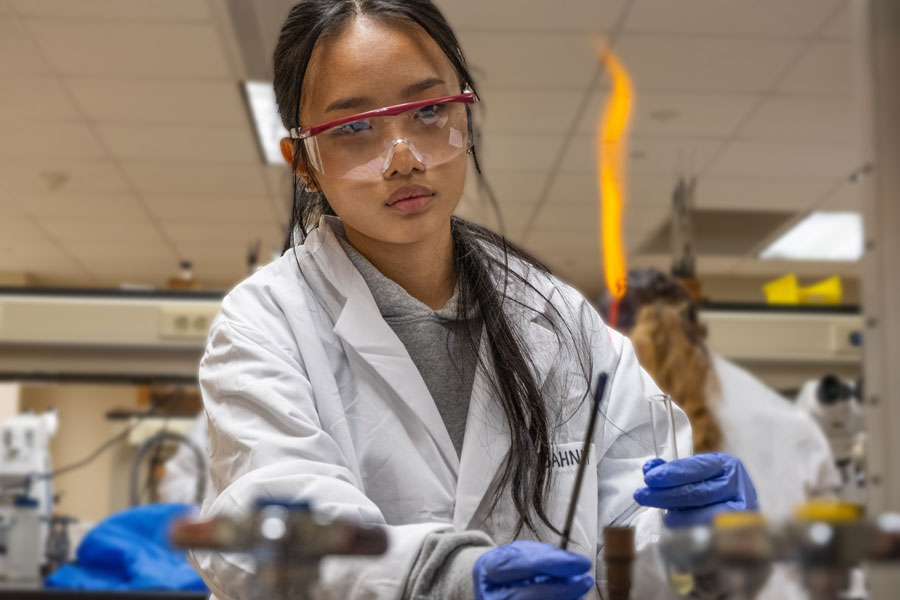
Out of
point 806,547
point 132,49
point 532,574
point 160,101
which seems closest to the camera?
point 806,547

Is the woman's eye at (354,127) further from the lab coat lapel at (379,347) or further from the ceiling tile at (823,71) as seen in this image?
the ceiling tile at (823,71)

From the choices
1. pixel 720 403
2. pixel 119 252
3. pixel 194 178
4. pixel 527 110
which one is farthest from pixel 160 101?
pixel 119 252

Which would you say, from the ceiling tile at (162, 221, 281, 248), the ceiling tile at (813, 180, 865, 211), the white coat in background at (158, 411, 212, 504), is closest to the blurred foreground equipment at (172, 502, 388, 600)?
the white coat in background at (158, 411, 212, 504)

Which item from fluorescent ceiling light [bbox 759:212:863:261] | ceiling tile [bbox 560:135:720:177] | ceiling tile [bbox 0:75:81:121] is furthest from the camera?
fluorescent ceiling light [bbox 759:212:863:261]

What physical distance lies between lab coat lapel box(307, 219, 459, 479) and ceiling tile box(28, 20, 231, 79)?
3278mm

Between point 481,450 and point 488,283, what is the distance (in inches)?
9.9

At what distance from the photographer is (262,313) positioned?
124 cm

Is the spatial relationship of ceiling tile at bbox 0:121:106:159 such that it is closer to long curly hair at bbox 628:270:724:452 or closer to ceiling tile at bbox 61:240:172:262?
ceiling tile at bbox 61:240:172:262

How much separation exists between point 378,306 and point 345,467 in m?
0.27

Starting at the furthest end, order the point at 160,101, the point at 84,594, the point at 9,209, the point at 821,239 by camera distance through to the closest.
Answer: the point at 821,239 → the point at 9,209 → the point at 160,101 → the point at 84,594

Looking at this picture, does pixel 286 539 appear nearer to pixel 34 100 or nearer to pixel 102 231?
pixel 34 100

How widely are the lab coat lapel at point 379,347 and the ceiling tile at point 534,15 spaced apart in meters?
2.94

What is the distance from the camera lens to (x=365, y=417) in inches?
48.7

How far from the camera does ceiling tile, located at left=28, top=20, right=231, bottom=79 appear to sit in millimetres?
4281
